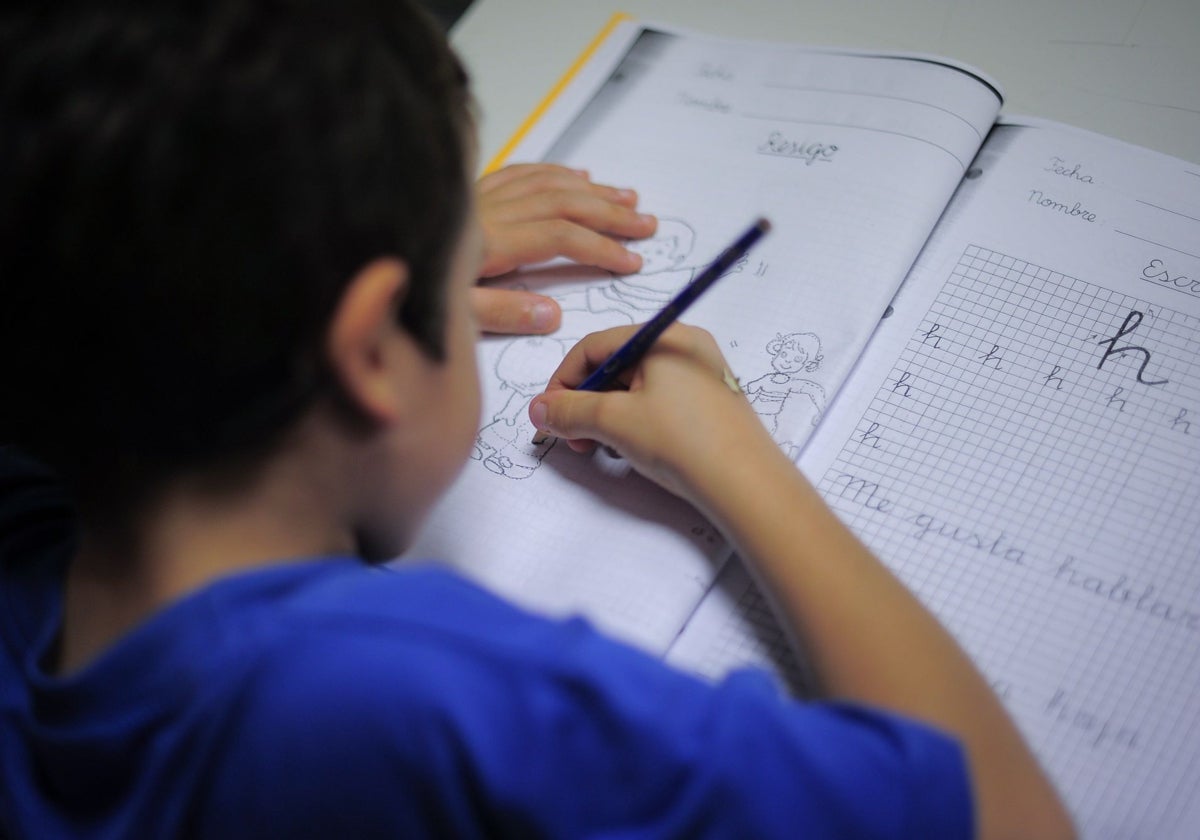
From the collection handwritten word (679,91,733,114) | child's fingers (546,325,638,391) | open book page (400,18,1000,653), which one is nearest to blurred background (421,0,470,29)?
open book page (400,18,1000,653)

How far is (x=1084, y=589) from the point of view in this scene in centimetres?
59

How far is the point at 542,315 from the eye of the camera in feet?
2.50

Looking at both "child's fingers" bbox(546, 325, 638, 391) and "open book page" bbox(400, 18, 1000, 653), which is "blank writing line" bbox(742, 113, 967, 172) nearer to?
"open book page" bbox(400, 18, 1000, 653)

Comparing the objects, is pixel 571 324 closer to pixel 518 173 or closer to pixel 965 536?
pixel 518 173

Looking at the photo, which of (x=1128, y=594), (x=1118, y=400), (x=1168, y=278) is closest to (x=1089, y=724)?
(x=1128, y=594)

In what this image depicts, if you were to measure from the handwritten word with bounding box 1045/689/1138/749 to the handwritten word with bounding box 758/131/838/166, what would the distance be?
1.50ft

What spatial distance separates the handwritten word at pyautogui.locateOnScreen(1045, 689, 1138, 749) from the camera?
1.77ft

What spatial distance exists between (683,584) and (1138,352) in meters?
0.36

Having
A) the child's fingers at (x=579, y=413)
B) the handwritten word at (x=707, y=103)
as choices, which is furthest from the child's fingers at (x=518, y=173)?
the child's fingers at (x=579, y=413)

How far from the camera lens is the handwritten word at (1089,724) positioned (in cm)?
54

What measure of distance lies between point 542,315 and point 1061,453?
0.38 meters

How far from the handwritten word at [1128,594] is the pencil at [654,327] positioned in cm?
29

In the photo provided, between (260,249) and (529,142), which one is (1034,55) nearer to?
(529,142)

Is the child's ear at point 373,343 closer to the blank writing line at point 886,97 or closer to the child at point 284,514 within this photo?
the child at point 284,514
